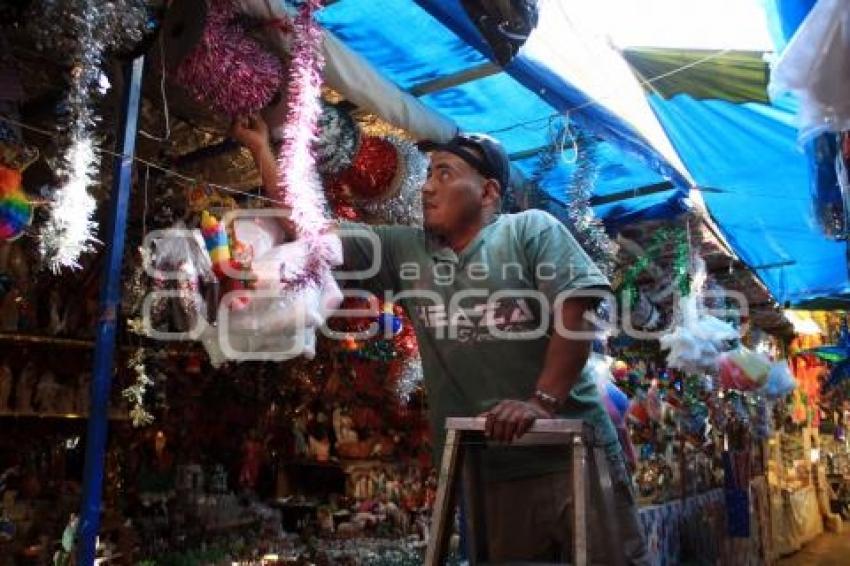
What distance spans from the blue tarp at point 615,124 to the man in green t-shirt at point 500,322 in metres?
1.05

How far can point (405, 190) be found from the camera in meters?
→ 3.33

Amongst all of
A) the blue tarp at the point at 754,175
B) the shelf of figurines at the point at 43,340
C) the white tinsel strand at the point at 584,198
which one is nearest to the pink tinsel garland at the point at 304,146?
the blue tarp at the point at 754,175

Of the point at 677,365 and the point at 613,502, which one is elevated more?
the point at 677,365

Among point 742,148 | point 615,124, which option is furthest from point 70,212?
point 742,148

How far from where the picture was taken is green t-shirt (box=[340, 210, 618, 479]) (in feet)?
6.63

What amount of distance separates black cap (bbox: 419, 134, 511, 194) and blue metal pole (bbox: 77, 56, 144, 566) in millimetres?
936

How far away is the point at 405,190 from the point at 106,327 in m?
1.71

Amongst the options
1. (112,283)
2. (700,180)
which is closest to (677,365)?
(700,180)

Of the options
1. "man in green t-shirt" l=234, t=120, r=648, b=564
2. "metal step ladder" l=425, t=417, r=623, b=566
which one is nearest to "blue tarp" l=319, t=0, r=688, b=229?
"man in green t-shirt" l=234, t=120, r=648, b=564

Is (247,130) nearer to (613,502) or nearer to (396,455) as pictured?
(613,502)

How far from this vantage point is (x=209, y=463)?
5.74 m

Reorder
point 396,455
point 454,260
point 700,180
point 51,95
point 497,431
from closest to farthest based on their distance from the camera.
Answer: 1. point 497,431
2. point 454,260
3. point 51,95
4. point 700,180
5. point 396,455

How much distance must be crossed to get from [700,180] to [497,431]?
395 cm

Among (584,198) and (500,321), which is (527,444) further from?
(584,198)
